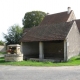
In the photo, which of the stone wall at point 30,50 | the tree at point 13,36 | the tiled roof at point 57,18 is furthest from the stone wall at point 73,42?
the tree at point 13,36

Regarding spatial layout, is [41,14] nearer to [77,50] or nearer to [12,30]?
[12,30]

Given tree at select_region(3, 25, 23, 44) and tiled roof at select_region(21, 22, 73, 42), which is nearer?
tiled roof at select_region(21, 22, 73, 42)

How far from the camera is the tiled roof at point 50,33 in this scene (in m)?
28.0

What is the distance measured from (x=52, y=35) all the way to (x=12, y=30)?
21.3 meters

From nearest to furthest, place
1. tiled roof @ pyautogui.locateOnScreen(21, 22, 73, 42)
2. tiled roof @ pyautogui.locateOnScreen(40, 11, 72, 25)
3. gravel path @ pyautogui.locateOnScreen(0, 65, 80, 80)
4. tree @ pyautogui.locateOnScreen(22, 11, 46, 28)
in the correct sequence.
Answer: gravel path @ pyautogui.locateOnScreen(0, 65, 80, 80) → tiled roof @ pyautogui.locateOnScreen(21, 22, 73, 42) → tiled roof @ pyautogui.locateOnScreen(40, 11, 72, 25) → tree @ pyautogui.locateOnScreen(22, 11, 46, 28)

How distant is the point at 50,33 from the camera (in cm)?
2989

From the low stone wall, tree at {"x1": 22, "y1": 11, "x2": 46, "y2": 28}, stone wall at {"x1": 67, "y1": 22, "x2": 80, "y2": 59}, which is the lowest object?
the low stone wall

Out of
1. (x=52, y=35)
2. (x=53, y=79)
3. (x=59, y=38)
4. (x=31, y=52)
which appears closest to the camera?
(x=53, y=79)

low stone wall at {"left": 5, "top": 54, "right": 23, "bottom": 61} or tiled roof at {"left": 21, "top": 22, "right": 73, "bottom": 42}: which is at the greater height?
tiled roof at {"left": 21, "top": 22, "right": 73, "bottom": 42}

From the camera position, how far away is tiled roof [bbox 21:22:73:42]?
2801 centimetres

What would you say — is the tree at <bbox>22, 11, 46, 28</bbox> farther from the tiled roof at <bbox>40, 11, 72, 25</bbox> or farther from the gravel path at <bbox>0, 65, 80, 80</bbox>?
the gravel path at <bbox>0, 65, 80, 80</bbox>

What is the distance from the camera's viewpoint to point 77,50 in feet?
103

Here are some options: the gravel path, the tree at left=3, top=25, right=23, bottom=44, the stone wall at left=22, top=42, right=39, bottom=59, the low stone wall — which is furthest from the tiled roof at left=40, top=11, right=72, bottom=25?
the gravel path

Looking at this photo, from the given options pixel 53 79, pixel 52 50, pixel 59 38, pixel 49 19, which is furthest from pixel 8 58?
pixel 49 19
